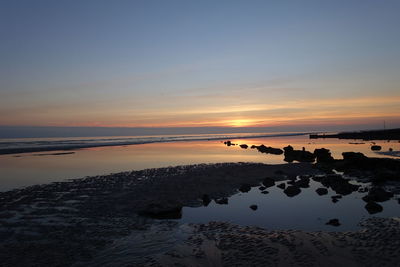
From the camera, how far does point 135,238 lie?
1180 centimetres

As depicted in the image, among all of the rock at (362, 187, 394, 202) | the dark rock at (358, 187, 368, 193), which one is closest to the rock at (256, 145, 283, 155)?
the dark rock at (358, 187, 368, 193)

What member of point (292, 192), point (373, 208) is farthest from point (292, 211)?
point (292, 192)

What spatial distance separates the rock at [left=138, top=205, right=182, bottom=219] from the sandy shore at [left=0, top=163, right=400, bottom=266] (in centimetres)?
5

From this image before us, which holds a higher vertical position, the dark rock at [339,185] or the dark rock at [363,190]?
the dark rock at [339,185]

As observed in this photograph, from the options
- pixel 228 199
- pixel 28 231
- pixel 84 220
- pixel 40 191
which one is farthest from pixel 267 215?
pixel 40 191

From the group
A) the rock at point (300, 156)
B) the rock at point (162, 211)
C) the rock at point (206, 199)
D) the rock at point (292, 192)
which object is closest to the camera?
the rock at point (162, 211)

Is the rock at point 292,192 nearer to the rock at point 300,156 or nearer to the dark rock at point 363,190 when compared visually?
the dark rock at point 363,190

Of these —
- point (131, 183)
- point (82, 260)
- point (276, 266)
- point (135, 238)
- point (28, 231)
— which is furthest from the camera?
point (131, 183)

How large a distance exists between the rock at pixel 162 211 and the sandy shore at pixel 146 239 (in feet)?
0.16

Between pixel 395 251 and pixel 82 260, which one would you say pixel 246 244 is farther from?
pixel 82 260

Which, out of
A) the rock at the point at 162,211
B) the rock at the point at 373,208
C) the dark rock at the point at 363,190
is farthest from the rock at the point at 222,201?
the dark rock at the point at 363,190

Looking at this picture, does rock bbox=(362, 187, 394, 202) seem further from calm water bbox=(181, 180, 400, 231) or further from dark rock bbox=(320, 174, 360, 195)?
dark rock bbox=(320, 174, 360, 195)

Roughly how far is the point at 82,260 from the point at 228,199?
408 inches

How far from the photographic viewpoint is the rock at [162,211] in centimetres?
1487
